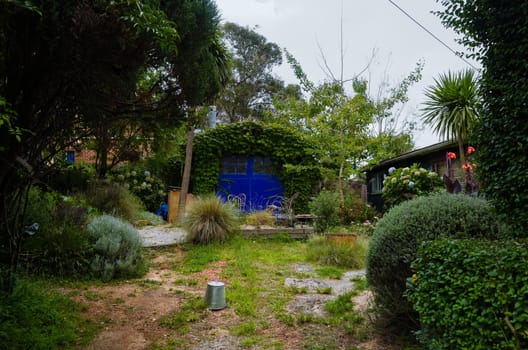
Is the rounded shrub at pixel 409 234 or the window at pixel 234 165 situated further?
the window at pixel 234 165

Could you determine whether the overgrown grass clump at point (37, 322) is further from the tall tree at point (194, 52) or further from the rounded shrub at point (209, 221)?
the rounded shrub at point (209, 221)

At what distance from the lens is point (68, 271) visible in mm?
4117

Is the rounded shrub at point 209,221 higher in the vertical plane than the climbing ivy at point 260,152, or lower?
lower

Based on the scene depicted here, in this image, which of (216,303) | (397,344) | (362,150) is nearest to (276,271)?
(216,303)

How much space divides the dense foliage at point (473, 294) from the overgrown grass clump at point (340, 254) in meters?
3.51

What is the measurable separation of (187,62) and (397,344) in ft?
9.47

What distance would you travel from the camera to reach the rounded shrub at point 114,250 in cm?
428

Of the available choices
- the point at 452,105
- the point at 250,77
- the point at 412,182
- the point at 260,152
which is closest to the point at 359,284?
the point at 412,182

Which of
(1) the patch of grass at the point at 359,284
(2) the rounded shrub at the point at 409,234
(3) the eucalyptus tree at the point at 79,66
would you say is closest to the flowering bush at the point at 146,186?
(3) the eucalyptus tree at the point at 79,66

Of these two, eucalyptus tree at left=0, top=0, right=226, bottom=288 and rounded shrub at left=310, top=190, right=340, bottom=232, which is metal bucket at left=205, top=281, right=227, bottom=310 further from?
rounded shrub at left=310, top=190, right=340, bottom=232

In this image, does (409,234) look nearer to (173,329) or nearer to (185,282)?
(173,329)

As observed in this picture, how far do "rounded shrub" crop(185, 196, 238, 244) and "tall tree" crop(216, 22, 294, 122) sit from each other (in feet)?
44.9

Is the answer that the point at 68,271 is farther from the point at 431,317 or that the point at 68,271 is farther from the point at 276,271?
the point at 431,317

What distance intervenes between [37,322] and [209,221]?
3.93 metres
